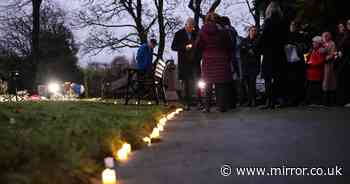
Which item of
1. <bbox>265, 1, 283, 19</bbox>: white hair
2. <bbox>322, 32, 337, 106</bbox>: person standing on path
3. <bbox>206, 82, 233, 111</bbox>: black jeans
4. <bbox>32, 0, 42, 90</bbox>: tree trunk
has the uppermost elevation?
<bbox>32, 0, 42, 90</bbox>: tree trunk

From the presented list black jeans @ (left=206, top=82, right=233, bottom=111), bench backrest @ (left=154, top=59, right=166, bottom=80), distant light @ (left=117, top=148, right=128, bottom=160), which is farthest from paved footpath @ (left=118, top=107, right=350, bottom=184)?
bench backrest @ (left=154, top=59, right=166, bottom=80)

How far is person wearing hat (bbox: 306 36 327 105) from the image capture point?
1287 centimetres

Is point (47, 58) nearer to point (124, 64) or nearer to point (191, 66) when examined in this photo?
point (124, 64)

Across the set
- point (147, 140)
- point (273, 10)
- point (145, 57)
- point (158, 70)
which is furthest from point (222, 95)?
point (147, 140)

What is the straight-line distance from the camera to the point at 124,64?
47.1 metres

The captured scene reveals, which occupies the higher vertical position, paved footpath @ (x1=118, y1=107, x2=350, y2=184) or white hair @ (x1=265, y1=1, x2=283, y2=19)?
white hair @ (x1=265, y1=1, x2=283, y2=19)

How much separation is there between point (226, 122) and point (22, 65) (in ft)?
155

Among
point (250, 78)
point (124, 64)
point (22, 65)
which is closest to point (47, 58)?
point (22, 65)

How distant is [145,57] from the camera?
45.9ft

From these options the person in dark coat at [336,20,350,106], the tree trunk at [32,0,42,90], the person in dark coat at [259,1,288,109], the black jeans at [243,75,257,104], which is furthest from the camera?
the tree trunk at [32,0,42,90]

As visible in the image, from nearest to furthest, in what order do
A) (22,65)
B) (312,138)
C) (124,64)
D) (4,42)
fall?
(312,138) → (124,64) → (22,65) → (4,42)

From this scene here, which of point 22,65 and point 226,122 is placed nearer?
point 226,122

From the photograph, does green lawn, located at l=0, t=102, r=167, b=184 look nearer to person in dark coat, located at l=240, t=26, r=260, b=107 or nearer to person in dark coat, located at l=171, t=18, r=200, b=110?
person in dark coat, located at l=171, t=18, r=200, b=110

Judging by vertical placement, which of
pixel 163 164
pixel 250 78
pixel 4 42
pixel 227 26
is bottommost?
pixel 163 164
